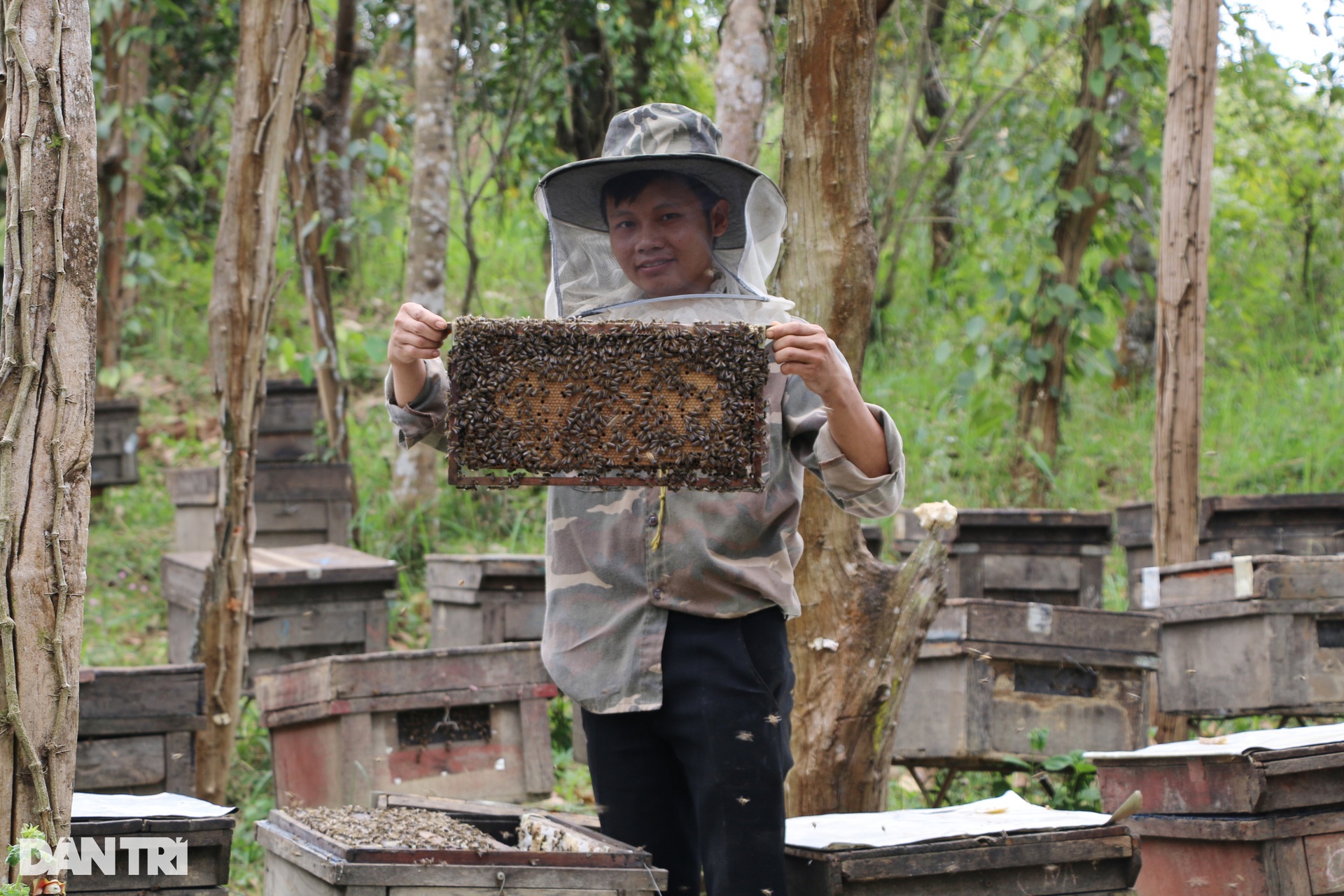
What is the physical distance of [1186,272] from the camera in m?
4.74

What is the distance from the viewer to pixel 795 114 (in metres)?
3.24

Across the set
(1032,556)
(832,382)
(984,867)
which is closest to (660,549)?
(832,382)

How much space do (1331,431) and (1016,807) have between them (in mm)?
6662

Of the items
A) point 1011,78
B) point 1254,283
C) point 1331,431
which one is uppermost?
point 1011,78

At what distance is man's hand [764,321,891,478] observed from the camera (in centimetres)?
204

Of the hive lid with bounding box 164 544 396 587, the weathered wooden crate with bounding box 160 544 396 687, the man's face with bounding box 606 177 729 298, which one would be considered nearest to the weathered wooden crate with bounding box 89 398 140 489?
the hive lid with bounding box 164 544 396 587

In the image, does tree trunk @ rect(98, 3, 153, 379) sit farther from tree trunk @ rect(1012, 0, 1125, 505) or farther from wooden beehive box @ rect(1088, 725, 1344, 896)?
wooden beehive box @ rect(1088, 725, 1344, 896)

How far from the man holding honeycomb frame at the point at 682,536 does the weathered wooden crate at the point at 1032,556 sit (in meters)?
3.24

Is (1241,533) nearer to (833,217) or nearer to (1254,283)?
(833,217)

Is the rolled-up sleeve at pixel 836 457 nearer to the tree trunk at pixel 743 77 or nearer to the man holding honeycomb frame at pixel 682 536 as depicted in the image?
the man holding honeycomb frame at pixel 682 536

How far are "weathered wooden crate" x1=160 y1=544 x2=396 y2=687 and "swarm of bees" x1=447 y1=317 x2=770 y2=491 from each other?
2.93 meters

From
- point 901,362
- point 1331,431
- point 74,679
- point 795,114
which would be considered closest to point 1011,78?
point 901,362

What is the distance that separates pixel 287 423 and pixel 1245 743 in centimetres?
566

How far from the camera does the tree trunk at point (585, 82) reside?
26.9ft
